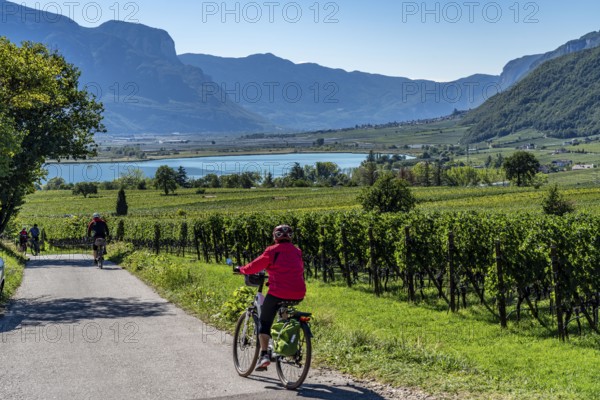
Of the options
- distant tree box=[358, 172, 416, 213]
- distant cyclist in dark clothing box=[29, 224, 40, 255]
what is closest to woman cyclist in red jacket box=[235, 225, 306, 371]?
distant tree box=[358, 172, 416, 213]

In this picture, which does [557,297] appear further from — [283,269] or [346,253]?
[346,253]

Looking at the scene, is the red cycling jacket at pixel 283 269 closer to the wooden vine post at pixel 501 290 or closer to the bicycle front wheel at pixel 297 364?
the bicycle front wheel at pixel 297 364

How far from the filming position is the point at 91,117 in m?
37.2

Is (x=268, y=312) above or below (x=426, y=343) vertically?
above

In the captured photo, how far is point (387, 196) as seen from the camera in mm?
45406

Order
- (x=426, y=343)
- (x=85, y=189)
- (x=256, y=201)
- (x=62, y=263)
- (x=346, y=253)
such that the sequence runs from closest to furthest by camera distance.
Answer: (x=426, y=343) → (x=346, y=253) → (x=62, y=263) → (x=256, y=201) → (x=85, y=189)

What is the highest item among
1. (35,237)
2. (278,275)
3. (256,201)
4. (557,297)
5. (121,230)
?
(278,275)

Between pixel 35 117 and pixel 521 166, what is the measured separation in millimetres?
142260

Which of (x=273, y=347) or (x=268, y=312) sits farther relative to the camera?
(x=268, y=312)

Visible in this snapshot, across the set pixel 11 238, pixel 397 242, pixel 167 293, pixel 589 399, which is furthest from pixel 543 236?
pixel 11 238

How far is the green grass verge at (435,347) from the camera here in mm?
8273

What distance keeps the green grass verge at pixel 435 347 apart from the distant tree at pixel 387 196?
2526 centimetres

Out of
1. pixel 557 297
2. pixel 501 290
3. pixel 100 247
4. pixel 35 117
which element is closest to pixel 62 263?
pixel 100 247

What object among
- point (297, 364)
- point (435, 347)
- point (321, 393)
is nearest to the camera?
point (321, 393)
